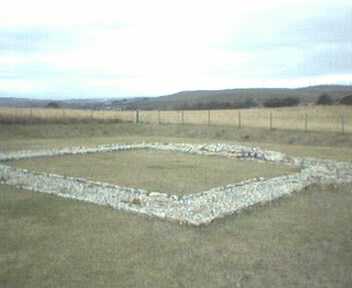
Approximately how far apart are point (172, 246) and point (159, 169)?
10.2 meters

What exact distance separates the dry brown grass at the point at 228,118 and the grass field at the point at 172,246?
74.4ft

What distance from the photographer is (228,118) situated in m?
46.3

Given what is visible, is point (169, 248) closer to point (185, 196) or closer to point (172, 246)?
point (172, 246)

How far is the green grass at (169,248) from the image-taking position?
8312 mm

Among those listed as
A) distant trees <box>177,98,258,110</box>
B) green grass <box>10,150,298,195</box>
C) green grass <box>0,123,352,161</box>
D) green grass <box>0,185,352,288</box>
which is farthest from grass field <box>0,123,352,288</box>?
distant trees <box>177,98,258,110</box>

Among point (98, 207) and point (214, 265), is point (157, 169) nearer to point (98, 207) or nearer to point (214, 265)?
point (98, 207)

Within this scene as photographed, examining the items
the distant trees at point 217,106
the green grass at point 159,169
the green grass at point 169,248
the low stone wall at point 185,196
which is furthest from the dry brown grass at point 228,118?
the green grass at point 169,248

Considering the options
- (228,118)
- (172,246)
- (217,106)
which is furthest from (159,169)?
(217,106)

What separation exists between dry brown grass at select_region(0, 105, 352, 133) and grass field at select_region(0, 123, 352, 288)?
22.7m

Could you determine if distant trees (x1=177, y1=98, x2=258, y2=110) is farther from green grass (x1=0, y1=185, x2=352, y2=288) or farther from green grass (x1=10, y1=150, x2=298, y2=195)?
green grass (x1=0, y1=185, x2=352, y2=288)

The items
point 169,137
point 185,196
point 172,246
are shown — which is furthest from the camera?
point 169,137

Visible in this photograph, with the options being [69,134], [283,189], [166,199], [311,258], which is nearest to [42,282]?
[311,258]

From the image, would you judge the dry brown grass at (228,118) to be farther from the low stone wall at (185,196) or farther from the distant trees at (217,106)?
the distant trees at (217,106)

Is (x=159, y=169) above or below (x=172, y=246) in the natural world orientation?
above
